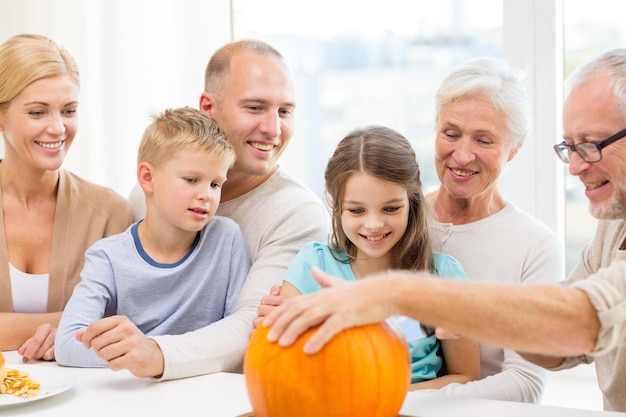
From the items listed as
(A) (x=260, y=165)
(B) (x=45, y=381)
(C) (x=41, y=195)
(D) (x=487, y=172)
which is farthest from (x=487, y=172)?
(C) (x=41, y=195)

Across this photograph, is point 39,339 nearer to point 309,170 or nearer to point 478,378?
point 478,378

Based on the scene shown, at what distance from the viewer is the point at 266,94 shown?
2279 millimetres

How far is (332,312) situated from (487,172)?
0.89 m

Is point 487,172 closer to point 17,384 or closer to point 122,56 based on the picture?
point 17,384

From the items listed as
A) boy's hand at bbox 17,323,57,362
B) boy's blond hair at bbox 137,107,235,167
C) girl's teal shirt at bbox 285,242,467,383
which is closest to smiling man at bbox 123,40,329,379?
girl's teal shirt at bbox 285,242,467,383

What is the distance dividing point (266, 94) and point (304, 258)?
548 mm

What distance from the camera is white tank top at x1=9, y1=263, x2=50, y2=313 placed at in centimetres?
218

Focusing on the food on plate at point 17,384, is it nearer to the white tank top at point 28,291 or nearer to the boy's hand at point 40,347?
the boy's hand at point 40,347

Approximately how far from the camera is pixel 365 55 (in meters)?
3.30

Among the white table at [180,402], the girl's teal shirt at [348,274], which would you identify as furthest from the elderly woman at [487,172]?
the white table at [180,402]

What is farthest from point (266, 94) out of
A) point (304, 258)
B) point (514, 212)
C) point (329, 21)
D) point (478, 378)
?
point (329, 21)

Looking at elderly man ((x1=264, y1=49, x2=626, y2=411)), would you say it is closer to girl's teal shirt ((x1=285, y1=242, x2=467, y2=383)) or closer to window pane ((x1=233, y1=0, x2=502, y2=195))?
girl's teal shirt ((x1=285, y1=242, x2=467, y2=383))

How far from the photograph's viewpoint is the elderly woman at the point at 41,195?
2.17 meters

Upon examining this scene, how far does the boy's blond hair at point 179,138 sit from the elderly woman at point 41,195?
296mm
